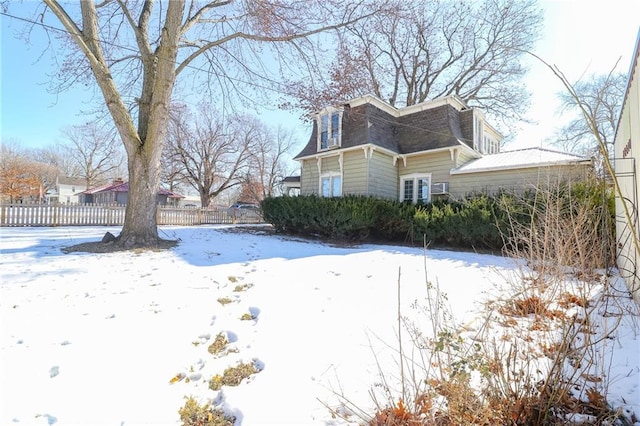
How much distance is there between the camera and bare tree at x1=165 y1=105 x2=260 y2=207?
25939mm

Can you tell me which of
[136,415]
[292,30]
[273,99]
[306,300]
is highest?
[292,30]

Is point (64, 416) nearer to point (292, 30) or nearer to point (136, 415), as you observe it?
point (136, 415)

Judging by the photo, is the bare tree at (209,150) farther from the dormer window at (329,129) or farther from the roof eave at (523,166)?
the roof eave at (523,166)

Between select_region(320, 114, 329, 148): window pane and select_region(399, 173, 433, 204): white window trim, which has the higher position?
select_region(320, 114, 329, 148): window pane

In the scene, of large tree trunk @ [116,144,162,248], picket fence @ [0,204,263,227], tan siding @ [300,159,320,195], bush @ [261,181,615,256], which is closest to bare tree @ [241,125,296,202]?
picket fence @ [0,204,263,227]

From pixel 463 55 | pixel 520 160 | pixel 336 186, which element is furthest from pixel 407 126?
pixel 463 55

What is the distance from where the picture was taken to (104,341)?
250 cm

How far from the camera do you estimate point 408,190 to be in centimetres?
1264

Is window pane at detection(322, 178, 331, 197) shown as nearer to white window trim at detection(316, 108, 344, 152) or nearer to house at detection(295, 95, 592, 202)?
house at detection(295, 95, 592, 202)

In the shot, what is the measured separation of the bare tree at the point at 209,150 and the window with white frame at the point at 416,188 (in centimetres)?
1763

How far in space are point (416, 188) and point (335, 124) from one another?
15.3 ft

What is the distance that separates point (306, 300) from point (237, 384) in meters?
1.54

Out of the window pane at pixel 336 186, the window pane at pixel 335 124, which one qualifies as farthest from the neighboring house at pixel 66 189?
the window pane at pixel 336 186

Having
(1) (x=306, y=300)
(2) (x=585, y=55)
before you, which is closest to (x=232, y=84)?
(1) (x=306, y=300)
